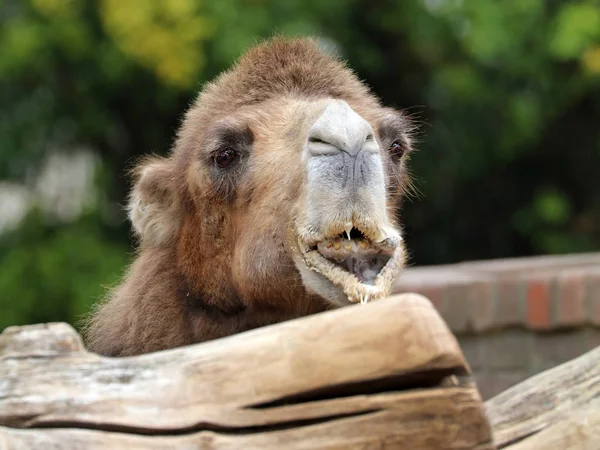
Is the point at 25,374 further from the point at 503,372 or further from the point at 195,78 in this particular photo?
the point at 195,78

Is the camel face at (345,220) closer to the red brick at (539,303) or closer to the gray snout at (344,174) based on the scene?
the gray snout at (344,174)

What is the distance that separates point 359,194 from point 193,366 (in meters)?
1.06

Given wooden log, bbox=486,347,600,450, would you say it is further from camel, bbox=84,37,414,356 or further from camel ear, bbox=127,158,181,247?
camel ear, bbox=127,158,181,247

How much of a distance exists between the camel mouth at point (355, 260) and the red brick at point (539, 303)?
3.69 metres

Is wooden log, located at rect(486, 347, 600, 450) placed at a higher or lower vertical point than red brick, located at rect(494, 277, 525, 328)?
higher

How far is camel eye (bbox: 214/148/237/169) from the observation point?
14.2 ft

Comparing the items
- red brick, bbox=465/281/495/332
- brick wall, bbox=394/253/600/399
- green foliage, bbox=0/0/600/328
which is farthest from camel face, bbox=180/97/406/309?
green foliage, bbox=0/0/600/328

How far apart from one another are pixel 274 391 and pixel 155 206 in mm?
2309

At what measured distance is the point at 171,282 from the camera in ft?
14.9

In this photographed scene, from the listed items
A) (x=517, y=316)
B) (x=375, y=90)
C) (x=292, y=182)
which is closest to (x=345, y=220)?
(x=292, y=182)

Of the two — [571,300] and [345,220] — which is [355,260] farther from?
[571,300]

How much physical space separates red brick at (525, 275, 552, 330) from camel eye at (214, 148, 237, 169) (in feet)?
11.3

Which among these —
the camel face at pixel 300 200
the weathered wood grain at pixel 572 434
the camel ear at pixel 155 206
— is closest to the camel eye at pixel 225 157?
the camel face at pixel 300 200

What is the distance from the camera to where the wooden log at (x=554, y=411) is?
3449 mm
